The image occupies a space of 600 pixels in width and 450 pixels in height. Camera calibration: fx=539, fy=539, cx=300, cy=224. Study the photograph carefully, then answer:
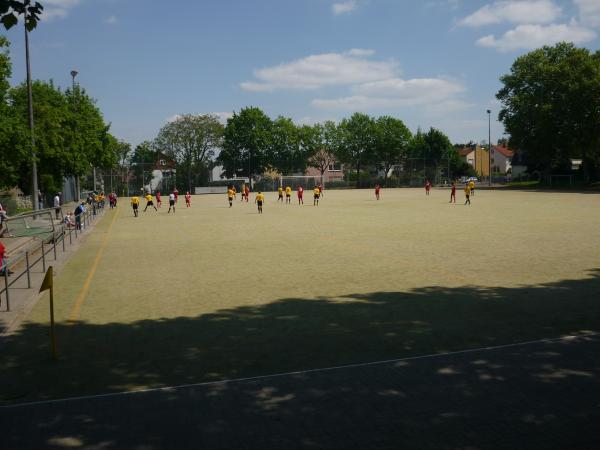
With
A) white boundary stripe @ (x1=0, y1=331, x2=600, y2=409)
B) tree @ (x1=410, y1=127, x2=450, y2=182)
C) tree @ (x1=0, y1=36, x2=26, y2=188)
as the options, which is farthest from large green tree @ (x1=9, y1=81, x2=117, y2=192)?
tree @ (x1=410, y1=127, x2=450, y2=182)

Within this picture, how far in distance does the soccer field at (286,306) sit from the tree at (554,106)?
50.6 metres

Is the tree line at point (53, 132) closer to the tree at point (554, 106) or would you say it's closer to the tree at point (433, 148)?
the tree at point (554, 106)

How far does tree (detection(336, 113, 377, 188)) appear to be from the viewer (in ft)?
349

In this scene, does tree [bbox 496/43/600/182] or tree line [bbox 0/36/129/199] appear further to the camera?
tree [bbox 496/43/600/182]

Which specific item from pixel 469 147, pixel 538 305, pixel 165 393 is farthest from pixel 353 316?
pixel 469 147

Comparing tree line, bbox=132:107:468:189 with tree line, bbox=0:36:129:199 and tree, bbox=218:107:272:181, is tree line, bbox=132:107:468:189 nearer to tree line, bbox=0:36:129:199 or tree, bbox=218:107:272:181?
tree, bbox=218:107:272:181

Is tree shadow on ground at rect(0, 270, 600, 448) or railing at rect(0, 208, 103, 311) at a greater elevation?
railing at rect(0, 208, 103, 311)

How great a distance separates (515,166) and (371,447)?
391ft

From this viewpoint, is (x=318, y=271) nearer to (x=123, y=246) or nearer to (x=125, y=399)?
(x=125, y=399)

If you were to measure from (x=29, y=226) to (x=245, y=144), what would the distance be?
272ft

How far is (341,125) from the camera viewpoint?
108m

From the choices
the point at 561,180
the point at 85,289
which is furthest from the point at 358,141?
the point at 85,289

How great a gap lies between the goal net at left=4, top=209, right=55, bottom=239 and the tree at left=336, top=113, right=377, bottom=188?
89.1 metres

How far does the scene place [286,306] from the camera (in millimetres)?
9820
